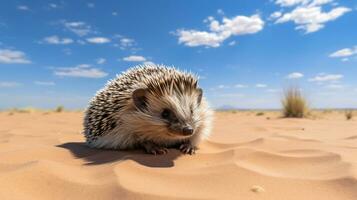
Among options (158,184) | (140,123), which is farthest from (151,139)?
(158,184)

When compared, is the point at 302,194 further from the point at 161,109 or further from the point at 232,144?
the point at 232,144

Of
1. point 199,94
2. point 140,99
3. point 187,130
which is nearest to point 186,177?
point 187,130

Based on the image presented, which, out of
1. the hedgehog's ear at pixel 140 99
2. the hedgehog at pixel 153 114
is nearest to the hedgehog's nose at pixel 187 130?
the hedgehog at pixel 153 114

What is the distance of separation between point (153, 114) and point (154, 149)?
51 cm

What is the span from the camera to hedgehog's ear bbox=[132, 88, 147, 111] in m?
5.01

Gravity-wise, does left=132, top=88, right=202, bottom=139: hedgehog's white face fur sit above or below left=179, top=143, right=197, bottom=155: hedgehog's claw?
above

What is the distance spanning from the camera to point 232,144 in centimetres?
588

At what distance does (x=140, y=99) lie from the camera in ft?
16.6

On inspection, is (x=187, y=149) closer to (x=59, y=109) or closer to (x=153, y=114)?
(x=153, y=114)

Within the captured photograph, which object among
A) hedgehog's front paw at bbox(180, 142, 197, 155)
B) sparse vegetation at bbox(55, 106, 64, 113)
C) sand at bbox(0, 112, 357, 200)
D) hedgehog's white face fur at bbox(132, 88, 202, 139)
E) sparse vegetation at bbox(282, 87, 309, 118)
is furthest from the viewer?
sparse vegetation at bbox(55, 106, 64, 113)

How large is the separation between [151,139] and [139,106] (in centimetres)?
54

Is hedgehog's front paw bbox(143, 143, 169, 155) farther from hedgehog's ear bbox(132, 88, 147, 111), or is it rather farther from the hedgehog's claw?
hedgehog's ear bbox(132, 88, 147, 111)

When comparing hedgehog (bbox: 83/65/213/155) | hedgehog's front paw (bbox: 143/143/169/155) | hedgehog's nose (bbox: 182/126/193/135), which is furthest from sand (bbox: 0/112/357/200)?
hedgehog (bbox: 83/65/213/155)

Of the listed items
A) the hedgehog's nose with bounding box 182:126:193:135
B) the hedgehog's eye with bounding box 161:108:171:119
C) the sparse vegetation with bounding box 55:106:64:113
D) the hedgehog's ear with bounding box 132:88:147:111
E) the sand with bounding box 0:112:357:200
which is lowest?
the sand with bounding box 0:112:357:200
